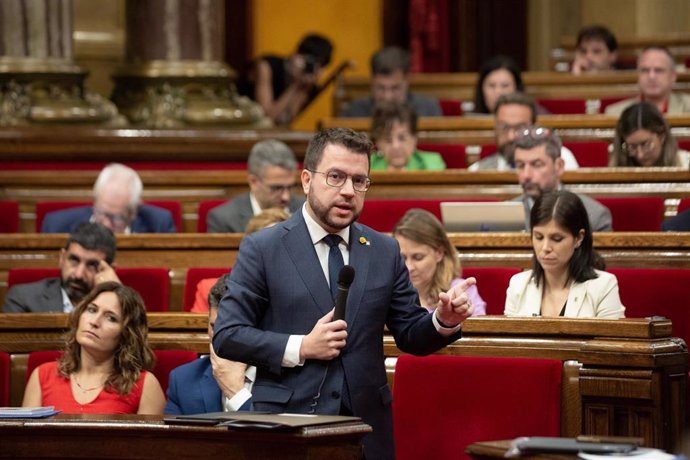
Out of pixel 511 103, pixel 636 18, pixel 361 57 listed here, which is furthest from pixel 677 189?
pixel 361 57

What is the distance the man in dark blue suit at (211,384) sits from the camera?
3297 millimetres

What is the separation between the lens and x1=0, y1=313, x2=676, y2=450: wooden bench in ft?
9.51

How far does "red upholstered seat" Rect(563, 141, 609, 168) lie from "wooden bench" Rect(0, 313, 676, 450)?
9.20 feet

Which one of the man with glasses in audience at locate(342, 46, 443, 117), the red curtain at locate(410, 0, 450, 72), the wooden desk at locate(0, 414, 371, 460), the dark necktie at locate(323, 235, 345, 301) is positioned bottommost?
the wooden desk at locate(0, 414, 371, 460)

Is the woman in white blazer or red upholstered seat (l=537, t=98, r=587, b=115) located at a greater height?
red upholstered seat (l=537, t=98, r=587, b=115)

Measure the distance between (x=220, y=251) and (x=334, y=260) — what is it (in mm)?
1985

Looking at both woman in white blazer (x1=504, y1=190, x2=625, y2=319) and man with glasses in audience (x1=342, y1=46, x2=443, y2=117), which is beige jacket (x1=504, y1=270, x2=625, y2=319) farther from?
man with glasses in audience (x1=342, y1=46, x2=443, y2=117)

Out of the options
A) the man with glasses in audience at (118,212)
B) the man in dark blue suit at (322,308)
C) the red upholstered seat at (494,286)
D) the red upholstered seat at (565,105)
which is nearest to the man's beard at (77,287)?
the man with glasses in audience at (118,212)

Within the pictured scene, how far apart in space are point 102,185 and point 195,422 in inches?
105

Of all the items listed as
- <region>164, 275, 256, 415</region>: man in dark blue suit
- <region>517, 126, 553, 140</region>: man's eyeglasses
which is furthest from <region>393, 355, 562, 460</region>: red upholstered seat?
<region>517, 126, 553, 140</region>: man's eyeglasses

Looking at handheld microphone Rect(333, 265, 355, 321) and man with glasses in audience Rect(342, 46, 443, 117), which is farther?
man with glasses in audience Rect(342, 46, 443, 117)

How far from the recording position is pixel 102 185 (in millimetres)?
5105

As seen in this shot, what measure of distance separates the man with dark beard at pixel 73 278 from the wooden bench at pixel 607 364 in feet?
4.77

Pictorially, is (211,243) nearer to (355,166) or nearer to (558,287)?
(558,287)
